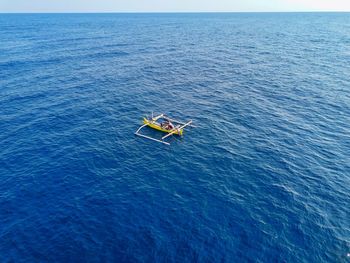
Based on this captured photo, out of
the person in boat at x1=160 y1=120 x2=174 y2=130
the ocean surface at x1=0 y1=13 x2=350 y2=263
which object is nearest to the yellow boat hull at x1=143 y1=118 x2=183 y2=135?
the person in boat at x1=160 y1=120 x2=174 y2=130

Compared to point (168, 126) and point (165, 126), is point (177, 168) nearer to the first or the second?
point (168, 126)

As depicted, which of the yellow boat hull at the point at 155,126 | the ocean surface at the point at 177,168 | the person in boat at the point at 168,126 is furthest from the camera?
the person in boat at the point at 168,126

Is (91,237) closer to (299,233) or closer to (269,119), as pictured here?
(299,233)

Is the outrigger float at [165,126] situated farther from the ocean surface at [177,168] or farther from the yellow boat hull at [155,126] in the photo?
the ocean surface at [177,168]

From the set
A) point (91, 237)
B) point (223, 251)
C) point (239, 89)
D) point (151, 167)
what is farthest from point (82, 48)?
point (223, 251)

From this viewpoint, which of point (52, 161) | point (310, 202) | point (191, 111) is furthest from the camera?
point (191, 111)

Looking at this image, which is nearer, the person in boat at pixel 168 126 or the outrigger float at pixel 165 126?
the outrigger float at pixel 165 126

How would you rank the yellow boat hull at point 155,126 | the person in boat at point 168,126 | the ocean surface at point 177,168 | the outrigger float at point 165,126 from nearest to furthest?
the ocean surface at point 177,168 → the outrigger float at point 165,126 → the yellow boat hull at point 155,126 → the person in boat at point 168,126

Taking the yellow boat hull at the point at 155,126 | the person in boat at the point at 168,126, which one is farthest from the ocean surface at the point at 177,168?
the person in boat at the point at 168,126

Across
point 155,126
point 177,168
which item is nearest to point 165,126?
point 155,126
